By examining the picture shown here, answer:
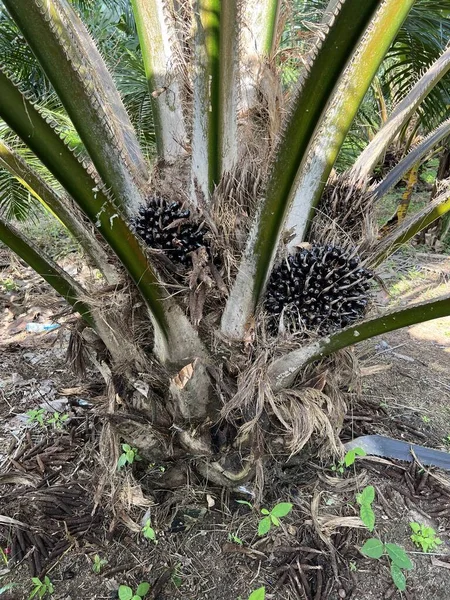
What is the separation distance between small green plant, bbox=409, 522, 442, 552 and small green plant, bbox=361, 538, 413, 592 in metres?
0.20

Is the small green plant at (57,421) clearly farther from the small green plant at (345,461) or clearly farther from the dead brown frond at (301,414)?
the small green plant at (345,461)

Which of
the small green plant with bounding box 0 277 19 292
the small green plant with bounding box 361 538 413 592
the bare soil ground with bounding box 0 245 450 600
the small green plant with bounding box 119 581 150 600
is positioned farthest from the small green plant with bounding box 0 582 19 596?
the small green plant with bounding box 0 277 19 292

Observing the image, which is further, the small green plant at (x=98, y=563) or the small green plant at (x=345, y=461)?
the small green plant at (x=345, y=461)

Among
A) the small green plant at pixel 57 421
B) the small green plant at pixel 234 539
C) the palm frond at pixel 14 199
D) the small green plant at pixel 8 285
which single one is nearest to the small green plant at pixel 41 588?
the small green plant at pixel 234 539

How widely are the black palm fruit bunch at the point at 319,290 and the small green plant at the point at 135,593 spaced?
3.08ft

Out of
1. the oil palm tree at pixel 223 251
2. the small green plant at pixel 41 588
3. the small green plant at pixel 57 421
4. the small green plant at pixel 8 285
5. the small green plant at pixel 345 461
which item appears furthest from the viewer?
the small green plant at pixel 8 285

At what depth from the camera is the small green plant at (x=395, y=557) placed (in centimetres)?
134

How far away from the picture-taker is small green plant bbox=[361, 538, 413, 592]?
1.34 metres

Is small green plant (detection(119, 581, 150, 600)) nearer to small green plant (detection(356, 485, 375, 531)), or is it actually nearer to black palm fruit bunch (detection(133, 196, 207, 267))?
small green plant (detection(356, 485, 375, 531))

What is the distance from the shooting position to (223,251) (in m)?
1.41

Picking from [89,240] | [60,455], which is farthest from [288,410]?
[60,455]

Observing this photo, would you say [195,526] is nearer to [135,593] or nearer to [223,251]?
[135,593]

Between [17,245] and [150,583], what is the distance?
117 cm

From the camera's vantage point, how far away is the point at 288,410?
1.43m
